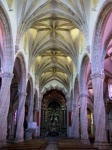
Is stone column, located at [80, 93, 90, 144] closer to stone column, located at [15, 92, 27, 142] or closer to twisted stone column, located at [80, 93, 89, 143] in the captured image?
twisted stone column, located at [80, 93, 89, 143]

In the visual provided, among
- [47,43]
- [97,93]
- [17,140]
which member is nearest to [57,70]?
[47,43]

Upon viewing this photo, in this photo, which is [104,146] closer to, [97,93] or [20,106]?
[97,93]

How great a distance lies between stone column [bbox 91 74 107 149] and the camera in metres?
12.3

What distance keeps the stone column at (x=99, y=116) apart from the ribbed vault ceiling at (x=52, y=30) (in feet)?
14.1

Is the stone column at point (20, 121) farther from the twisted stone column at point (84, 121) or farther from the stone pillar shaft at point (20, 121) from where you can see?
the twisted stone column at point (84, 121)

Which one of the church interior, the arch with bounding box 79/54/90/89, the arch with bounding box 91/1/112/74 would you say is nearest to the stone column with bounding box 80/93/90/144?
the church interior

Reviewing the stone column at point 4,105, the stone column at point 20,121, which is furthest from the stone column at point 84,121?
the stone column at point 4,105

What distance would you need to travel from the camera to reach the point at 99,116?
1274 centimetres

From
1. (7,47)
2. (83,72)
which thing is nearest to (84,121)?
(83,72)

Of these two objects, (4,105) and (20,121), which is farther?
(20,121)

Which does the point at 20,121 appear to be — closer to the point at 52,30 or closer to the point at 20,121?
the point at 20,121

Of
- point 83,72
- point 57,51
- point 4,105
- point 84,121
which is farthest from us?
point 57,51

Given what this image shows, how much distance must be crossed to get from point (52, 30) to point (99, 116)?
37.9 feet

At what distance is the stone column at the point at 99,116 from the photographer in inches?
485
